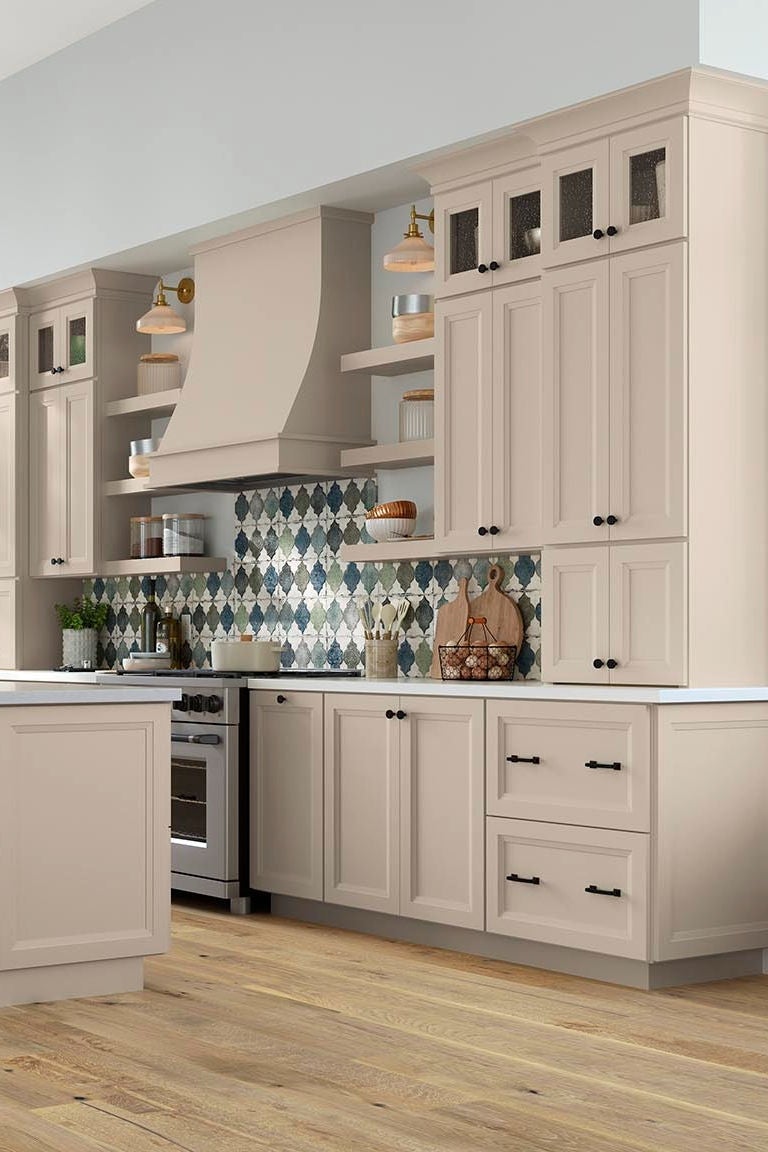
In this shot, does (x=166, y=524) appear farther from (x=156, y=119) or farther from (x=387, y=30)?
(x=387, y=30)

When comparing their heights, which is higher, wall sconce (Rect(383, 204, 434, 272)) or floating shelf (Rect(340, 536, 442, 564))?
wall sconce (Rect(383, 204, 434, 272))

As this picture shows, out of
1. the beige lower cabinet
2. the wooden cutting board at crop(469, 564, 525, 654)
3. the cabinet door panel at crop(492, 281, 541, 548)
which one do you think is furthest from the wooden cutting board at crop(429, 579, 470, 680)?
the cabinet door panel at crop(492, 281, 541, 548)

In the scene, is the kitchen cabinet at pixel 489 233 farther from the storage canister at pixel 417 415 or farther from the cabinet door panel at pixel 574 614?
the cabinet door panel at pixel 574 614

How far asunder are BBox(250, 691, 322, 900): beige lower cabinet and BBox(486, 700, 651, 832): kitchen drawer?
918 mm

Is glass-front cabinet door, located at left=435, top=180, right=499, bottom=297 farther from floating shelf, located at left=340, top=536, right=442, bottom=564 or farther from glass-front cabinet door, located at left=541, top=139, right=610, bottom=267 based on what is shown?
floating shelf, located at left=340, top=536, right=442, bottom=564

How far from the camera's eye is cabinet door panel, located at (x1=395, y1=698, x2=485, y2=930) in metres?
5.32

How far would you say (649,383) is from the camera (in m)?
5.04

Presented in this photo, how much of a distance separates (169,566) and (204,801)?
141 cm

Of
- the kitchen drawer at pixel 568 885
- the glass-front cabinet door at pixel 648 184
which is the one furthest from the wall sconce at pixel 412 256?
the kitchen drawer at pixel 568 885

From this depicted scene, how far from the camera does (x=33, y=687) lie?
15.2 ft

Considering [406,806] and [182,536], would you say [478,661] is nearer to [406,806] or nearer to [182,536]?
[406,806]

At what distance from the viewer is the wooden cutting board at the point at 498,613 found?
5934 mm

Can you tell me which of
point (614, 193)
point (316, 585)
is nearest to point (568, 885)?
point (614, 193)

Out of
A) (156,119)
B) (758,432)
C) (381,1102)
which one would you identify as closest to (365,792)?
(758,432)
